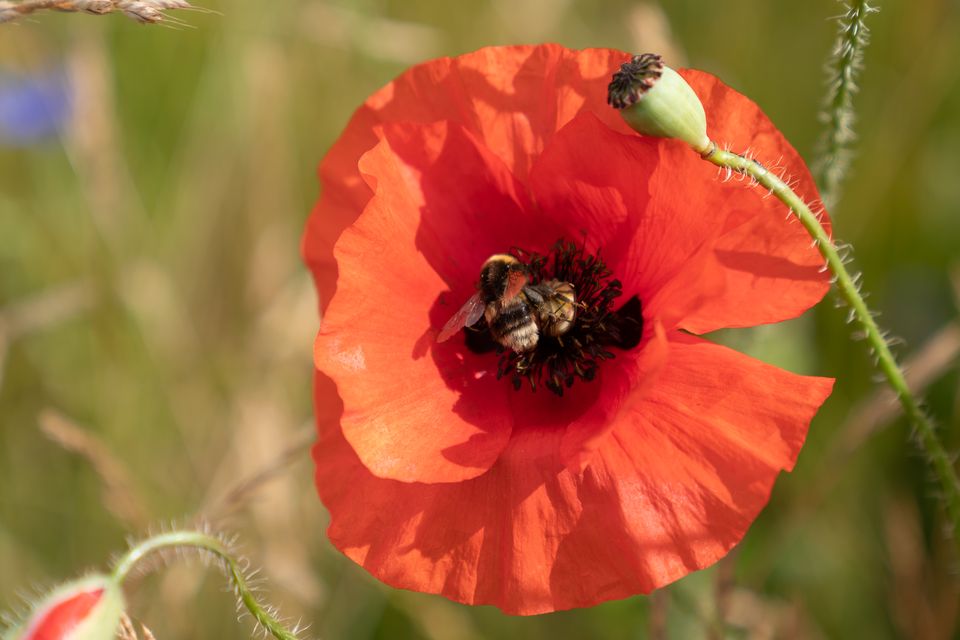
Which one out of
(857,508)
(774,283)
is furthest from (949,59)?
(774,283)

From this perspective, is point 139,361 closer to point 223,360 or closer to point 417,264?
point 223,360

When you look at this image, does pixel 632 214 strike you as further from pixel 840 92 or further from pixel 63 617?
pixel 63 617

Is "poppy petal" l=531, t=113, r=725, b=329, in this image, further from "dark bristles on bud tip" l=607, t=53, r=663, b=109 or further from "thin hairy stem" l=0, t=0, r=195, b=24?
"thin hairy stem" l=0, t=0, r=195, b=24

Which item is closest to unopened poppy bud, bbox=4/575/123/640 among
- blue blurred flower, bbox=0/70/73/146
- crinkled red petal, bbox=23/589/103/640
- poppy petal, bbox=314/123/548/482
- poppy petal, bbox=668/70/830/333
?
crinkled red petal, bbox=23/589/103/640

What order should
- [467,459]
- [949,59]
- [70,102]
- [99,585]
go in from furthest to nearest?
[70,102] → [949,59] → [467,459] → [99,585]

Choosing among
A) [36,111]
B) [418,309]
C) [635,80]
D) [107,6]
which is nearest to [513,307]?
[418,309]

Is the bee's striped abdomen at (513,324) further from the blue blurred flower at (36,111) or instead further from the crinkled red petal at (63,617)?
the blue blurred flower at (36,111)
